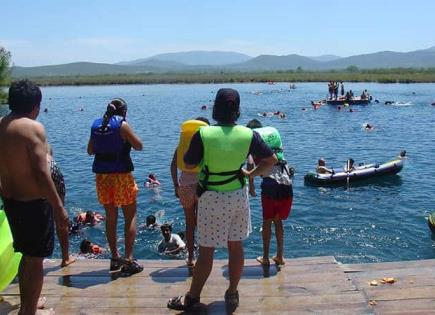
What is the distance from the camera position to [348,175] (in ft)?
64.2

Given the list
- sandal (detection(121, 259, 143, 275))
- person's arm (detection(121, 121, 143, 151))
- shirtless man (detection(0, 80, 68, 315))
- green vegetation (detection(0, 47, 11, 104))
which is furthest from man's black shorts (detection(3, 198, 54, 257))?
green vegetation (detection(0, 47, 11, 104))

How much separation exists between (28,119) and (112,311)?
2142 mm

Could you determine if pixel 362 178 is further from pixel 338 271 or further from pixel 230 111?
pixel 230 111

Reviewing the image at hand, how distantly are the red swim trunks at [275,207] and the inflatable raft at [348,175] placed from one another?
13.5 m

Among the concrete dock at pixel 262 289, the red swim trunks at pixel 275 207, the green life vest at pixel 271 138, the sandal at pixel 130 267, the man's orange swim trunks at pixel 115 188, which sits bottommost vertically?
the concrete dock at pixel 262 289

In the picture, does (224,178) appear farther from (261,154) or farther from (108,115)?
(108,115)

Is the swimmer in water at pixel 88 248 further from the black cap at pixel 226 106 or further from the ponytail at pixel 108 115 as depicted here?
the black cap at pixel 226 106

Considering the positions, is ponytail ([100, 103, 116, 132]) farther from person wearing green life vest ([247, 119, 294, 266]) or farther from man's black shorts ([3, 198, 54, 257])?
person wearing green life vest ([247, 119, 294, 266])

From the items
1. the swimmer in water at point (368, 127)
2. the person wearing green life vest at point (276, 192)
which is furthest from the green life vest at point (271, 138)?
the swimmer in water at point (368, 127)

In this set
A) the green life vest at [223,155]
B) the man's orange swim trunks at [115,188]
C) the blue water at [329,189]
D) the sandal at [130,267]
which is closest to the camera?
the green life vest at [223,155]

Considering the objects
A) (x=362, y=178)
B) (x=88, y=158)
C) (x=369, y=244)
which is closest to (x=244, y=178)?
(x=369, y=244)

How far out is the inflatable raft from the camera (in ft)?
64.0

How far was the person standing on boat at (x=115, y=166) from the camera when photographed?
231 inches

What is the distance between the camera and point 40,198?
15.0ft
